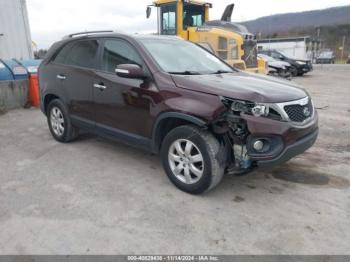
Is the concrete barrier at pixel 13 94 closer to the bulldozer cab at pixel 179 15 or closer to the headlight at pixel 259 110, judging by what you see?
the bulldozer cab at pixel 179 15

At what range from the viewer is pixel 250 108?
10.3 feet

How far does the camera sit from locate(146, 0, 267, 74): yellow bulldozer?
11.1 metres

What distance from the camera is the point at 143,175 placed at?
13.5ft

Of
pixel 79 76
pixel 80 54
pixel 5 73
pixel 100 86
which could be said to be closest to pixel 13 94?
pixel 5 73

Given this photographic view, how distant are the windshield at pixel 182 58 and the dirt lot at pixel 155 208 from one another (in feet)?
4.65

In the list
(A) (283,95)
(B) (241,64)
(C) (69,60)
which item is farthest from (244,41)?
(A) (283,95)

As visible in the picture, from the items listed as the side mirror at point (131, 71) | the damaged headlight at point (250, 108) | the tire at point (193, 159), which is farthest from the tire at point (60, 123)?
the damaged headlight at point (250, 108)

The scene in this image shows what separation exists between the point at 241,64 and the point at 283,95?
7.96 metres

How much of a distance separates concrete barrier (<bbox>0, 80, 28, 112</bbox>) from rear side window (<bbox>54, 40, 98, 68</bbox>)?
12.5 feet

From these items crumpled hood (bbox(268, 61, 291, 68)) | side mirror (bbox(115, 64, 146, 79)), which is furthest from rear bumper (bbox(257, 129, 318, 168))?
crumpled hood (bbox(268, 61, 291, 68))

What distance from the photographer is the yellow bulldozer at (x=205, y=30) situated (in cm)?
1112

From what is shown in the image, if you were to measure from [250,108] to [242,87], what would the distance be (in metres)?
0.30

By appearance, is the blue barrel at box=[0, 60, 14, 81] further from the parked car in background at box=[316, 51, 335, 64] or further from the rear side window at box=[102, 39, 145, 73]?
the parked car in background at box=[316, 51, 335, 64]

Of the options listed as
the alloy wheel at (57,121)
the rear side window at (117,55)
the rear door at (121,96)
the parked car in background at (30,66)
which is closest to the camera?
the rear door at (121,96)
